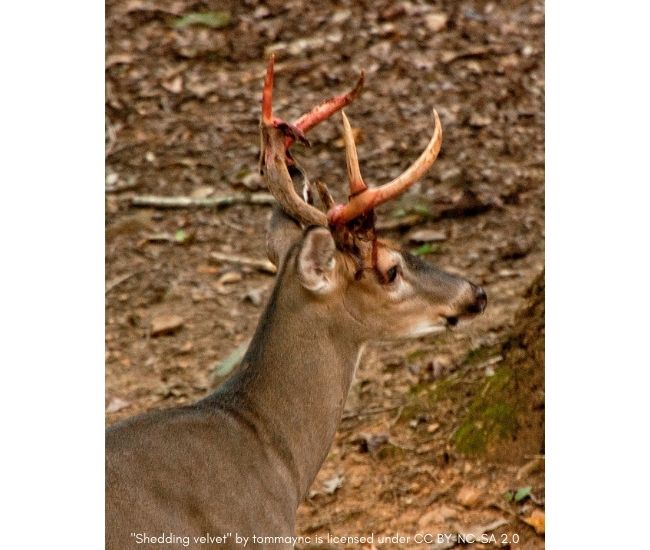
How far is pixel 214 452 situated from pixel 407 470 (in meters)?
1.51

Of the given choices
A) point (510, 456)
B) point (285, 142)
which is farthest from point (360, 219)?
point (510, 456)

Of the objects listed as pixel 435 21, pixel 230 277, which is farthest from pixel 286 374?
pixel 435 21

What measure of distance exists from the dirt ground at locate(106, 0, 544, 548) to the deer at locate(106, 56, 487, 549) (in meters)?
0.77

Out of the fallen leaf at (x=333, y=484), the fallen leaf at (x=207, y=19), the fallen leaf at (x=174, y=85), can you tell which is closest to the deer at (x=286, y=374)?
the fallen leaf at (x=333, y=484)

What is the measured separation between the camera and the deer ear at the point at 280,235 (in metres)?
5.55

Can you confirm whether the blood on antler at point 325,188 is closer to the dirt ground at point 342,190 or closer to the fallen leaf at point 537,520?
the dirt ground at point 342,190

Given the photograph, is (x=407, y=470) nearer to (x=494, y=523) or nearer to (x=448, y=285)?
(x=494, y=523)

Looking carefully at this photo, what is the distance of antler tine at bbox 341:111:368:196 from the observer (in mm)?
5105

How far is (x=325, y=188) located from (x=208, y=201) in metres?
1.63

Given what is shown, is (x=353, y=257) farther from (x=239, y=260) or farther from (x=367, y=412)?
(x=239, y=260)

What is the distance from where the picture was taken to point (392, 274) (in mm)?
5512

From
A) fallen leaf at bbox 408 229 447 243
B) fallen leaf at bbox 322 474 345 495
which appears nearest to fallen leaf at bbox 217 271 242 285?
fallen leaf at bbox 408 229 447 243

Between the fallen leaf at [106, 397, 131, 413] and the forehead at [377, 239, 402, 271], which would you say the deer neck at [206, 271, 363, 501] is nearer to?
the forehead at [377, 239, 402, 271]

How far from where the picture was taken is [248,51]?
6895 mm
